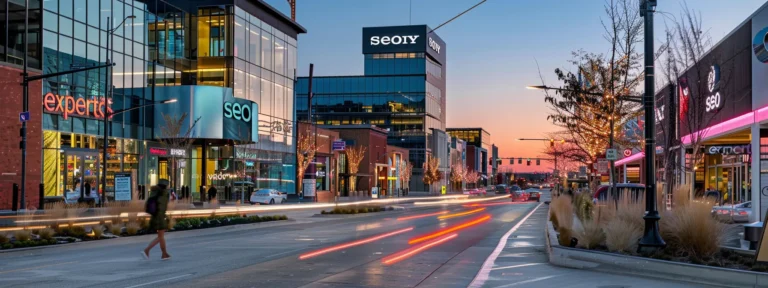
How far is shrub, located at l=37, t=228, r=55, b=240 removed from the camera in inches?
838

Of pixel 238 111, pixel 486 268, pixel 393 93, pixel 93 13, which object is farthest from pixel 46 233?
pixel 393 93

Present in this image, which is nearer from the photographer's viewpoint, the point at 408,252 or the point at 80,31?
the point at 408,252

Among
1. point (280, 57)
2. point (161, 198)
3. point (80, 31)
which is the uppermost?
point (280, 57)

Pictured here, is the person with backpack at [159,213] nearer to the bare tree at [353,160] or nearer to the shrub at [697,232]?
the shrub at [697,232]

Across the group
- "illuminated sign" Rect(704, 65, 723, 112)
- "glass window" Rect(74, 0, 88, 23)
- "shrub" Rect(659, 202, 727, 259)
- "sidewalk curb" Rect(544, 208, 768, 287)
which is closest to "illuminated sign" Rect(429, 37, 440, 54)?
"glass window" Rect(74, 0, 88, 23)

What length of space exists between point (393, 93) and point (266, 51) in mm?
71268

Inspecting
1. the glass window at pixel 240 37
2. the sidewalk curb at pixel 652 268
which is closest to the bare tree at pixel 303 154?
the glass window at pixel 240 37

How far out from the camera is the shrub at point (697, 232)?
14.8m

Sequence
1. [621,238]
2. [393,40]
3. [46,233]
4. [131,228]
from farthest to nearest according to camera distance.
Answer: [393,40] → [131,228] → [46,233] → [621,238]

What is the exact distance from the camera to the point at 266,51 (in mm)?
71500

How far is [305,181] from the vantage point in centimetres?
6600

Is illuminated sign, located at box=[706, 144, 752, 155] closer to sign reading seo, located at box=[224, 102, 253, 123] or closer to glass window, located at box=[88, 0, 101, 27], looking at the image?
sign reading seo, located at box=[224, 102, 253, 123]

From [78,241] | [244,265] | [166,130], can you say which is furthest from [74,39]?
[244,265]

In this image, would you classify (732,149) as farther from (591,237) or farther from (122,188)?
(122,188)
